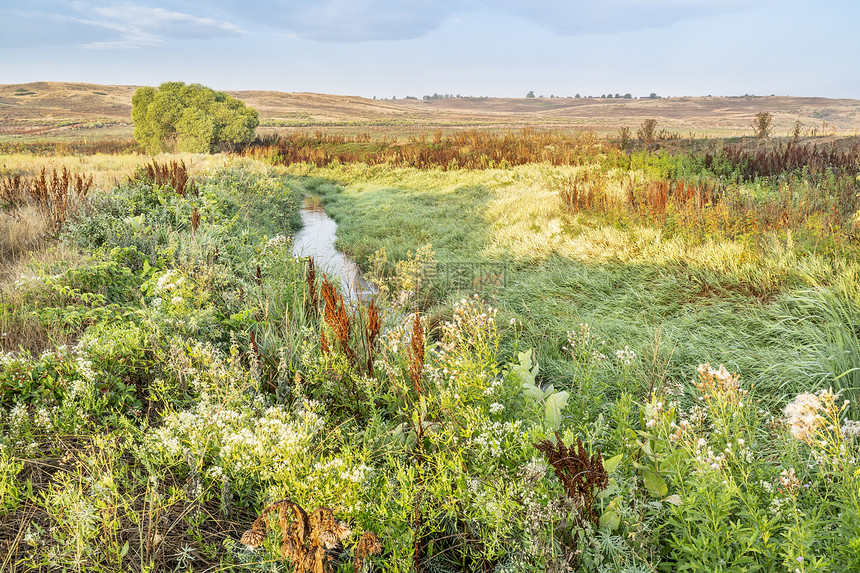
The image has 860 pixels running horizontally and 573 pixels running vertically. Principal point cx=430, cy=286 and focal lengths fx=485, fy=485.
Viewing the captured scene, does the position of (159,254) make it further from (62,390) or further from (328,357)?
(328,357)

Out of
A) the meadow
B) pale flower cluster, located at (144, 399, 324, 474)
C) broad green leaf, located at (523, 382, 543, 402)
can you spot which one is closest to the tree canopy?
the meadow

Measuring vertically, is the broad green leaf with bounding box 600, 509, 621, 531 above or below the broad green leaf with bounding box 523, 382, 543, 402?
below

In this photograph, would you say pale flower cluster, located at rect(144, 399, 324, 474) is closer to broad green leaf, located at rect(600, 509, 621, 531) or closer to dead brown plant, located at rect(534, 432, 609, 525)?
dead brown plant, located at rect(534, 432, 609, 525)

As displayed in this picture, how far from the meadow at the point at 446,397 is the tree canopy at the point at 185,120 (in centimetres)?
2254

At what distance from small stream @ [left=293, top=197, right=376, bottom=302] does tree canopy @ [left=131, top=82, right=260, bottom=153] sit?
55.6 feet

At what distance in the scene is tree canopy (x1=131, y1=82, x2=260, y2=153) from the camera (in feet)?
91.0

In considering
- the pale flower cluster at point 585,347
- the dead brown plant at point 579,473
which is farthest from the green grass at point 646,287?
the dead brown plant at point 579,473

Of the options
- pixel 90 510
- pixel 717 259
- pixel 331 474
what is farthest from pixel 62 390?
pixel 717 259

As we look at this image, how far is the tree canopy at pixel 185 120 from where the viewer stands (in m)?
27.7

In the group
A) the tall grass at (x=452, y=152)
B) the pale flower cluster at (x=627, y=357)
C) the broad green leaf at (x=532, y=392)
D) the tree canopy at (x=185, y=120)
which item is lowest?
the broad green leaf at (x=532, y=392)

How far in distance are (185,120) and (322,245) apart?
23840mm

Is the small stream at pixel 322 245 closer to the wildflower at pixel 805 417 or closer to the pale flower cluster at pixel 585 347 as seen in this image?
the pale flower cluster at pixel 585 347

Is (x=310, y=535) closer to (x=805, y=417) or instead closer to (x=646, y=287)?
(x=805, y=417)

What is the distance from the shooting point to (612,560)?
179cm
